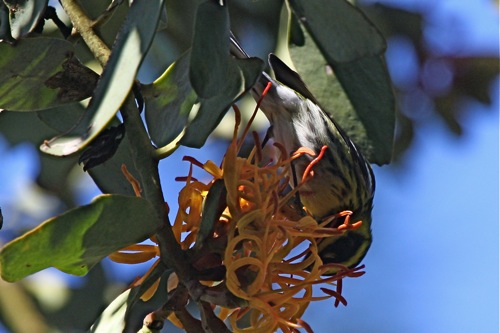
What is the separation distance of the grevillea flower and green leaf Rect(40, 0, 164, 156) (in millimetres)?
242

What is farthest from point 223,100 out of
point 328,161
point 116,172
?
point 328,161

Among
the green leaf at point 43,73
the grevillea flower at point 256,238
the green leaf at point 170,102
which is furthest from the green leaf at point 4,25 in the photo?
the grevillea flower at point 256,238

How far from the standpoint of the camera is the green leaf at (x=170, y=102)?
2.74 ft

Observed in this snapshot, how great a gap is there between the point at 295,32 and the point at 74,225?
0.81 ft

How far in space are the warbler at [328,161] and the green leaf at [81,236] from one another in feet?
2.77

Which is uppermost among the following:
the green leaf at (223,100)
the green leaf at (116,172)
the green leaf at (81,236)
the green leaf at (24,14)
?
the green leaf at (24,14)

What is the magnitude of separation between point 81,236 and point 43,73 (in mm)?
199

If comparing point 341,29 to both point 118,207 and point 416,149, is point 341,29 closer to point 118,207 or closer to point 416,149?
point 118,207

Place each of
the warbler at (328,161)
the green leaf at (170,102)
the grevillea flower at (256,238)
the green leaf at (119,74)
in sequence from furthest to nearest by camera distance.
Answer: the warbler at (328,161)
the grevillea flower at (256,238)
the green leaf at (170,102)
the green leaf at (119,74)

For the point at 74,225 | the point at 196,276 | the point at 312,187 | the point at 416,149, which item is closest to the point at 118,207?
the point at 74,225

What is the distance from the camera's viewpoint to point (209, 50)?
0.76m

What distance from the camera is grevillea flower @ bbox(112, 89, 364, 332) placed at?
3.22ft

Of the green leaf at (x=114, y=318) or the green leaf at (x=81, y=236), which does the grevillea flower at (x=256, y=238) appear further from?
the green leaf at (x=81, y=236)

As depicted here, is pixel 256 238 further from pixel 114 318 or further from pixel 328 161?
pixel 328 161
